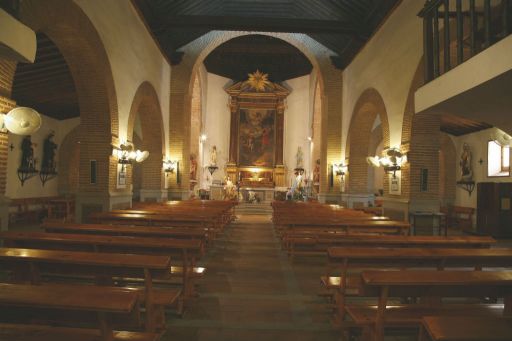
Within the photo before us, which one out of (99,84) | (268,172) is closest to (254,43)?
(268,172)

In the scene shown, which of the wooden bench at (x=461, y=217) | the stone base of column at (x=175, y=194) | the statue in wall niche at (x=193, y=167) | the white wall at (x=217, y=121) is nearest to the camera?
the wooden bench at (x=461, y=217)

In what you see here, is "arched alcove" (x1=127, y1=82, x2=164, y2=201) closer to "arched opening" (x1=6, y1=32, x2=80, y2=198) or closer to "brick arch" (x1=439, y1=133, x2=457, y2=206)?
"arched opening" (x1=6, y1=32, x2=80, y2=198)

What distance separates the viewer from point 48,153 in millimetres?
15062

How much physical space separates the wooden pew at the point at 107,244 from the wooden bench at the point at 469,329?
2.75 m

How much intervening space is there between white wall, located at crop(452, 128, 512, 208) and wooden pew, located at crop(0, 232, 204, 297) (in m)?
12.5

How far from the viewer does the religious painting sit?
82.8 feet

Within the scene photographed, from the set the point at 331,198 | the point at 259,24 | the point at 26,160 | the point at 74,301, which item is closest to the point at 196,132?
the point at 331,198

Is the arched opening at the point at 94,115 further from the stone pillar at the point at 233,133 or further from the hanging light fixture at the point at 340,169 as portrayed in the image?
the stone pillar at the point at 233,133

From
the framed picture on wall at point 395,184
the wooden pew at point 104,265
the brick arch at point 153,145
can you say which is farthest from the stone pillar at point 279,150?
the wooden pew at point 104,265

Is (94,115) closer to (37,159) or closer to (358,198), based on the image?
(37,159)

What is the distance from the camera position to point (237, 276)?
5879 millimetres

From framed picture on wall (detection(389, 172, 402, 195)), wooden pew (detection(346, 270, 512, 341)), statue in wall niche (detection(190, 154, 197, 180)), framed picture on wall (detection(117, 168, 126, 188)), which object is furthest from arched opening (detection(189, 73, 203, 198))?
wooden pew (detection(346, 270, 512, 341))

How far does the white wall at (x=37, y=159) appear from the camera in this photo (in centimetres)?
1304

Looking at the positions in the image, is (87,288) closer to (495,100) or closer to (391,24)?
(495,100)
